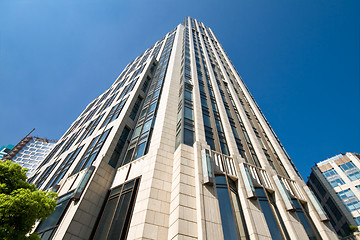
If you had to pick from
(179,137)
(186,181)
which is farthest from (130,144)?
(186,181)

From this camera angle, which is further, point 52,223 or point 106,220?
point 52,223

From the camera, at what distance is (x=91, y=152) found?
21.7 m

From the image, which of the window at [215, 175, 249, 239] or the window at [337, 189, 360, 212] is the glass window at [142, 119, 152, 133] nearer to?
the window at [215, 175, 249, 239]

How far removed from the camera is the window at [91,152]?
20.4 m

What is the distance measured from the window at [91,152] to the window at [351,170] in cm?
5529

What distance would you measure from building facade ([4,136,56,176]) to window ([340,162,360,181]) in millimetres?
144693

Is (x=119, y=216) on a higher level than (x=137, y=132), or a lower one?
lower

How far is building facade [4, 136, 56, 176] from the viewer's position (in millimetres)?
124250

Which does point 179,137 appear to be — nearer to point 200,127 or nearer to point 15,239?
point 200,127

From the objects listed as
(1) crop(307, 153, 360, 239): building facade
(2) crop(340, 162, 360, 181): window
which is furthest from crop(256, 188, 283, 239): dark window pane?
(2) crop(340, 162, 360, 181): window

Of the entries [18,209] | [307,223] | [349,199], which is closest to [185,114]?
[307,223]

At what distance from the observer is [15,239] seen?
945 centimetres

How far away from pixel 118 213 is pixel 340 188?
53.9 metres

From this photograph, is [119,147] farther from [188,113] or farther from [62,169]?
[62,169]
